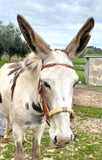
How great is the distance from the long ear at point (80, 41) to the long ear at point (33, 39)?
33cm

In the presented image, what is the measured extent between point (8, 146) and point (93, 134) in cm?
286

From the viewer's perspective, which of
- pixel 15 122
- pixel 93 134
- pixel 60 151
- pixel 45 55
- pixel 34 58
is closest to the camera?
pixel 45 55

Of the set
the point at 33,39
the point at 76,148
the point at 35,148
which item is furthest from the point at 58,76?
the point at 76,148

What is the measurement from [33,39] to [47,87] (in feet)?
2.19

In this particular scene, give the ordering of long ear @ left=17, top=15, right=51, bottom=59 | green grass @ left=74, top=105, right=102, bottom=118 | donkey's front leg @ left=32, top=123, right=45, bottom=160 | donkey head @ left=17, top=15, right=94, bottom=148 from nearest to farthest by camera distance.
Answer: donkey head @ left=17, top=15, right=94, bottom=148 < long ear @ left=17, top=15, right=51, bottom=59 < donkey's front leg @ left=32, top=123, right=45, bottom=160 < green grass @ left=74, top=105, right=102, bottom=118

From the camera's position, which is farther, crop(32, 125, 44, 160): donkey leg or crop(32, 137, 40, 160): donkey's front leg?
crop(32, 137, 40, 160): donkey's front leg

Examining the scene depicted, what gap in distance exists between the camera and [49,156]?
402cm

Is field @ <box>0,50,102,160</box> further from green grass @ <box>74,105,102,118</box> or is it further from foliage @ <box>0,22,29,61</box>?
foliage @ <box>0,22,29,61</box>

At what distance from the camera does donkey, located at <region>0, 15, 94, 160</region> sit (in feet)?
6.01

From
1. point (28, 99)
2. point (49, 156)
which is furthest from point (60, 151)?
point (28, 99)

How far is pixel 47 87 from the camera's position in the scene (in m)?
1.97

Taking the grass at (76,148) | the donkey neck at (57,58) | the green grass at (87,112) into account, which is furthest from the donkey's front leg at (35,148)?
the green grass at (87,112)

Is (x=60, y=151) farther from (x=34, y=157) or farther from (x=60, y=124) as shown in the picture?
(x=60, y=124)

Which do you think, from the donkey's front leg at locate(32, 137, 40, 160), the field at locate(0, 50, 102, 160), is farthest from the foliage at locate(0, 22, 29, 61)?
the donkey's front leg at locate(32, 137, 40, 160)
